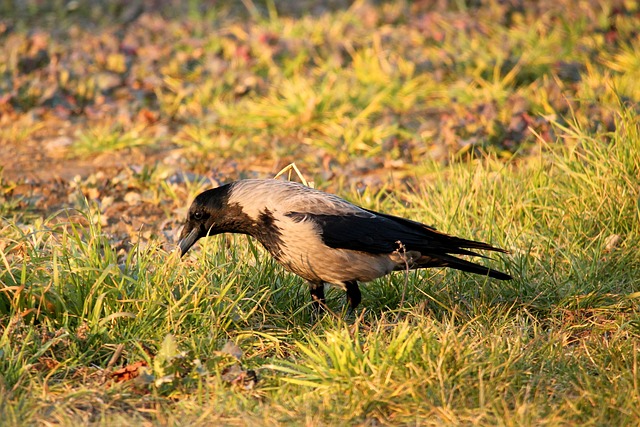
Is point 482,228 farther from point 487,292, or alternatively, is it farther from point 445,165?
point 445,165

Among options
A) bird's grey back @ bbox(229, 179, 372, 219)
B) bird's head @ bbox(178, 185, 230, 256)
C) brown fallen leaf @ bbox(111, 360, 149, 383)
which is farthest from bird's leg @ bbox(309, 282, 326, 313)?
brown fallen leaf @ bbox(111, 360, 149, 383)

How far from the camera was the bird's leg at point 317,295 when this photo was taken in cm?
461

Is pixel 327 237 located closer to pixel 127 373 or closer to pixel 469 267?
pixel 469 267

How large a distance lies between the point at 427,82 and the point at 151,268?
14.1 feet

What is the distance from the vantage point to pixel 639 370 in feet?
12.6

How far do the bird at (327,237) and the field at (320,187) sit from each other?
16 centimetres

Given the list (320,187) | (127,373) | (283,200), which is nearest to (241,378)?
(127,373)

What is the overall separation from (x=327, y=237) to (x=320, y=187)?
7.19 feet

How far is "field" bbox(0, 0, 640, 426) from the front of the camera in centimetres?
374

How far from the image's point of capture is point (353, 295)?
4.68m

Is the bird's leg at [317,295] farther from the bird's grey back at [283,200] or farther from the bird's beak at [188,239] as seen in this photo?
the bird's beak at [188,239]

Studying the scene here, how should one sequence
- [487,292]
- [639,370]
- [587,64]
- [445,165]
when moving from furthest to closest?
[587,64] < [445,165] < [487,292] < [639,370]

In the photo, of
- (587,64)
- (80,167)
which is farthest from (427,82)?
(80,167)

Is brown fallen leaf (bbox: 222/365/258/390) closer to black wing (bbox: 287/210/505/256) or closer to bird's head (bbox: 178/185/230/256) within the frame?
black wing (bbox: 287/210/505/256)
